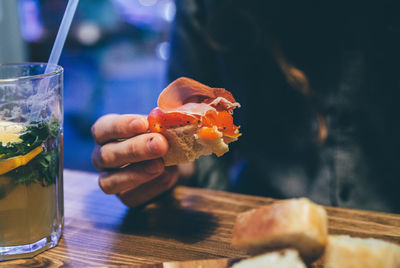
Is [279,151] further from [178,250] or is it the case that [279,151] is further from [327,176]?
[178,250]

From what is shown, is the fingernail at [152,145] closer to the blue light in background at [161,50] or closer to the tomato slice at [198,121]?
the tomato slice at [198,121]

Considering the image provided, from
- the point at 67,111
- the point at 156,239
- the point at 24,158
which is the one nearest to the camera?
the point at 24,158

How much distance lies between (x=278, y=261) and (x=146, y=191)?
1.53 ft

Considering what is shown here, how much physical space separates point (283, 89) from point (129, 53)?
4288mm

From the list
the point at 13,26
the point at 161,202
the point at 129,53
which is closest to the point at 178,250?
the point at 161,202

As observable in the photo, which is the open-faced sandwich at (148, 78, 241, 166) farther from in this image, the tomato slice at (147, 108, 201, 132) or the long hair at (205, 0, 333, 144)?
the long hair at (205, 0, 333, 144)

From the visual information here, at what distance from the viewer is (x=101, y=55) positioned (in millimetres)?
4766

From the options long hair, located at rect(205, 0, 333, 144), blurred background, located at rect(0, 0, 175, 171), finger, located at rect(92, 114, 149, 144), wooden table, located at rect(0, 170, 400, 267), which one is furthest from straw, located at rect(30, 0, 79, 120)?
blurred background, located at rect(0, 0, 175, 171)

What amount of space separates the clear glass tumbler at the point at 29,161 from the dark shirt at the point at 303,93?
24.3 inches

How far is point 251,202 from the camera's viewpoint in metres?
0.96

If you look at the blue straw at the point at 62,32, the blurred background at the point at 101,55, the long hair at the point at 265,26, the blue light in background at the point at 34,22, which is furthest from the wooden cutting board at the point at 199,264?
the blue light in background at the point at 34,22

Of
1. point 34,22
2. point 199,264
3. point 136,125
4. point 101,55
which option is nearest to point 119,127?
point 136,125

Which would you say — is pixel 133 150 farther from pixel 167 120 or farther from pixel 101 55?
pixel 101 55

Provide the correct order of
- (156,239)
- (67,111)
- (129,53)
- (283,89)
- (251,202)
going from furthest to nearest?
1. (129,53)
2. (67,111)
3. (283,89)
4. (251,202)
5. (156,239)
